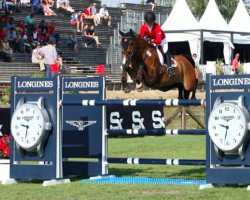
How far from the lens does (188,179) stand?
44.8ft

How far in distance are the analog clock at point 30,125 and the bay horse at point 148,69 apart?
2.59 meters

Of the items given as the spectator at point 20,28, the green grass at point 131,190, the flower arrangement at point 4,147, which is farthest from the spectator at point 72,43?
the flower arrangement at point 4,147

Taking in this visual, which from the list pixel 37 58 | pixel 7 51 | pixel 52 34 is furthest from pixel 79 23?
pixel 7 51

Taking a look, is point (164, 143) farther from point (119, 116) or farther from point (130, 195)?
point (130, 195)

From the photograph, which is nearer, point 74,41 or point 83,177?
point 83,177

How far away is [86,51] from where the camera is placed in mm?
39250

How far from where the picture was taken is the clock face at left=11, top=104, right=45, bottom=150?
1305 centimetres

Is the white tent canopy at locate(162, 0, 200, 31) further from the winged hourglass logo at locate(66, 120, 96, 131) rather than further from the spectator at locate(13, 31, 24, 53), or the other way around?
the winged hourglass logo at locate(66, 120, 96, 131)

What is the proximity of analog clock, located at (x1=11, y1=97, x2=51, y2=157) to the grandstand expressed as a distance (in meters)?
17.1

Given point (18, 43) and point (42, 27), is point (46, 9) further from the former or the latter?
point (18, 43)

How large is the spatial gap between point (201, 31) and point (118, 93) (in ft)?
38.3

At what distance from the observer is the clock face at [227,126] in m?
11.7

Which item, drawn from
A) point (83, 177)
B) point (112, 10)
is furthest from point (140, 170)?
point (112, 10)

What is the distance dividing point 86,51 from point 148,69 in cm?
2341
